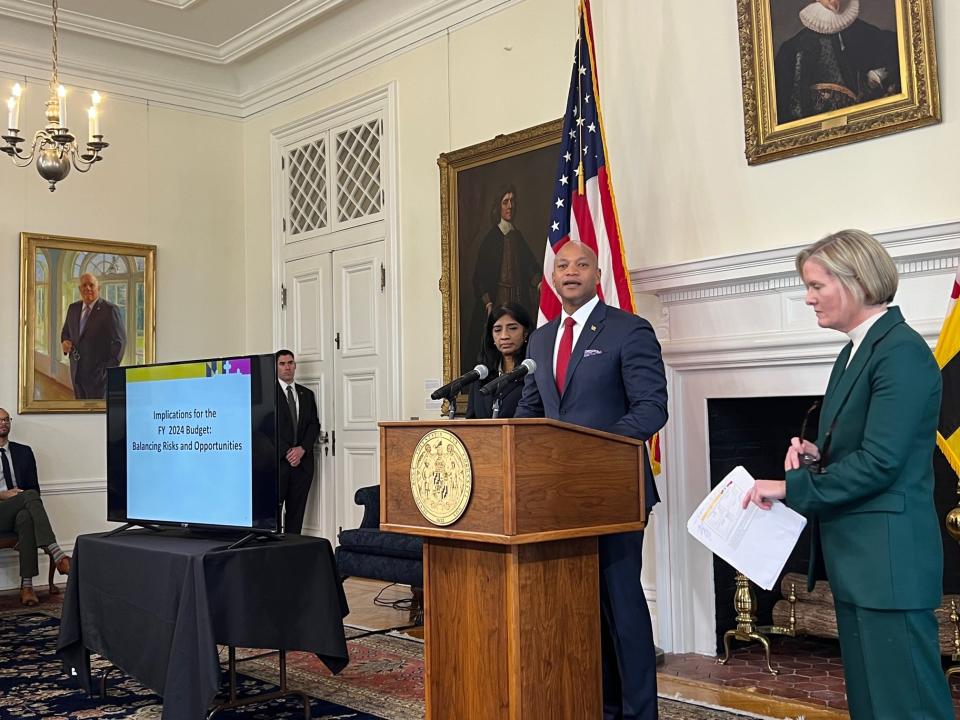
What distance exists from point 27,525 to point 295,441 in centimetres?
189

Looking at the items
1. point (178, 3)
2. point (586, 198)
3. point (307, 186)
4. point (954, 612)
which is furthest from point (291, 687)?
point (178, 3)

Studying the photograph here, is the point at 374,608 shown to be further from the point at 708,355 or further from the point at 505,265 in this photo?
the point at 708,355

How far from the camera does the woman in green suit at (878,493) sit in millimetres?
2119

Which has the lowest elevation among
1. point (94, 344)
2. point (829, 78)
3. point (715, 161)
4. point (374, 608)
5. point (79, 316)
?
point (374, 608)

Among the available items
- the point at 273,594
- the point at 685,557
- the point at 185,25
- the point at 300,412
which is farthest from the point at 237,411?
the point at 185,25

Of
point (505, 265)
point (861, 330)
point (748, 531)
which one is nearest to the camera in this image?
point (861, 330)

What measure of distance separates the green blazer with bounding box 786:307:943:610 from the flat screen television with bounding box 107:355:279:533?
210 cm

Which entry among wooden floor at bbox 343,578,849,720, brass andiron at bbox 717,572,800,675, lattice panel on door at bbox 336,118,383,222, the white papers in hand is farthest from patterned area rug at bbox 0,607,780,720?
lattice panel on door at bbox 336,118,383,222

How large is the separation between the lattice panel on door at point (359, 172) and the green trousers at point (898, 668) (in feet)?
18.6

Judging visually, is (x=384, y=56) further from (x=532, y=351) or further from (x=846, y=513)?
(x=846, y=513)

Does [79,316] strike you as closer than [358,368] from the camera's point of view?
No

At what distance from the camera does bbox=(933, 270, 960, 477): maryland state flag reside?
357 centimetres

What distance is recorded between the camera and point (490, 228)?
6.44 m

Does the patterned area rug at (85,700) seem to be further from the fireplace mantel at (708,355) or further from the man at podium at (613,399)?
the fireplace mantel at (708,355)
